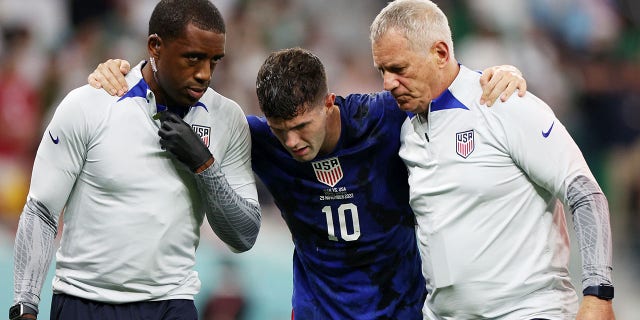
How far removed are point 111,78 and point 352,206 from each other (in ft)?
3.80

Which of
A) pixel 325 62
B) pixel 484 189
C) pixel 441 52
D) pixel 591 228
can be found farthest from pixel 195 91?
pixel 325 62

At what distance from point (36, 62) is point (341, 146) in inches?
212

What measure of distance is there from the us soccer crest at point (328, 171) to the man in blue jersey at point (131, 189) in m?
0.43

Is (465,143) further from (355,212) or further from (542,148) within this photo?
(355,212)

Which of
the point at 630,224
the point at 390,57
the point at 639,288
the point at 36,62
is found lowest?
the point at 639,288

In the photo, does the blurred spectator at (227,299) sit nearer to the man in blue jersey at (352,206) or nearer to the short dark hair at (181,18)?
the man in blue jersey at (352,206)

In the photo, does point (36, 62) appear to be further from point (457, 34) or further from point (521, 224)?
point (521, 224)

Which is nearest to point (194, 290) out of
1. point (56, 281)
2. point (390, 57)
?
point (56, 281)

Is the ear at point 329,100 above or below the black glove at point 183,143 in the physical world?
above

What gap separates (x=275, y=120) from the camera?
401 centimetres

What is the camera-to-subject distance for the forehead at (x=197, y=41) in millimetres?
3828

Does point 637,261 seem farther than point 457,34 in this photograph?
No

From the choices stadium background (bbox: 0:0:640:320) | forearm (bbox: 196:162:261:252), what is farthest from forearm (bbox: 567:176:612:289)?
stadium background (bbox: 0:0:640:320)

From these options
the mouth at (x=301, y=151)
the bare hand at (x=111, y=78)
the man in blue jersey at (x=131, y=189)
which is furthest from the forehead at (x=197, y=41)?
the mouth at (x=301, y=151)
